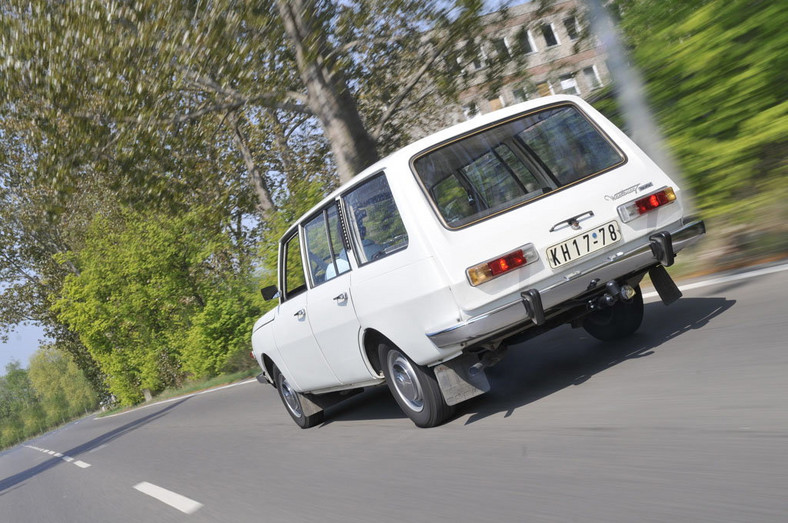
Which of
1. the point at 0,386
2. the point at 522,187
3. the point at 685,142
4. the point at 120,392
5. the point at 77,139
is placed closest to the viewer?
the point at 522,187

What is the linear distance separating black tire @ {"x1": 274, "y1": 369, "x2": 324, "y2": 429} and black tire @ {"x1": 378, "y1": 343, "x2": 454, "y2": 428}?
2.39 meters

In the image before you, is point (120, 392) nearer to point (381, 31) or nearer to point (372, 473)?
point (381, 31)

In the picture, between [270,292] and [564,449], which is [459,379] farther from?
[270,292]

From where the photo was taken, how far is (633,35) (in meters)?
9.16

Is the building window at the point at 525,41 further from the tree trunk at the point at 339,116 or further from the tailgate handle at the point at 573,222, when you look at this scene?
the tailgate handle at the point at 573,222

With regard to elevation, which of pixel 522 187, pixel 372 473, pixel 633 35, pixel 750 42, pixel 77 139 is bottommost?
pixel 372 473

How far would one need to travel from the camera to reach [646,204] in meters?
5.27

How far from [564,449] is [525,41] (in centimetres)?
1076

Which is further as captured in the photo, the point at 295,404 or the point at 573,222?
the point at 295,404

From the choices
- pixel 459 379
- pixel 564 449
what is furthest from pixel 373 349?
pixel 564 449

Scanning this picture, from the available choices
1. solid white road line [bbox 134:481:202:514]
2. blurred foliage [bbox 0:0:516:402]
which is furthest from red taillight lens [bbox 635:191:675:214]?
blurred foliage [bbox 0:0:516:402]

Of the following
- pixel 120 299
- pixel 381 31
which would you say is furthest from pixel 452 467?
pixel 120 299

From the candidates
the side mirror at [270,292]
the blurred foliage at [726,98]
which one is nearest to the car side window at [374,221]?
the side mirror at [270,292]

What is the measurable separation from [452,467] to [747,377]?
1782mm
